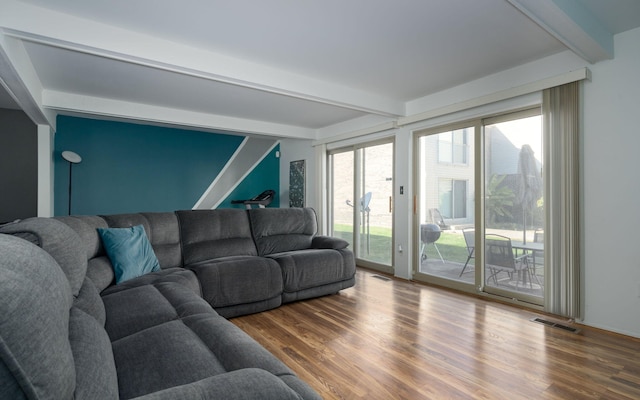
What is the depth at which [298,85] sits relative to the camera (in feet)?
11.8

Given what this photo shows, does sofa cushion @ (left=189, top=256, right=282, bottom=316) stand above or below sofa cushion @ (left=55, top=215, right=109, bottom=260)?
below

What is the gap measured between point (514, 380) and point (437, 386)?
0.50 meters

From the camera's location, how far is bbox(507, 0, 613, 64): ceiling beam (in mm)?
2031

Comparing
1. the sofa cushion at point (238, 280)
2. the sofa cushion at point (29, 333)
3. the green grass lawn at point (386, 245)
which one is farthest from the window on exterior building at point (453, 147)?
the sofa cushion at point (29, 333)

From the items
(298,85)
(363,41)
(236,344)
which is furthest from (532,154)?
(236,344)

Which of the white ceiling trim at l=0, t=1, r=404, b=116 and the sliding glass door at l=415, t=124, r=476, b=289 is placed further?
the sliding glass door at l=415, t=124, r=476, b=289

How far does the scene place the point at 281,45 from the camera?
290 cm

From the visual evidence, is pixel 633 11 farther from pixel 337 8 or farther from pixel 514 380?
pixel 514 380

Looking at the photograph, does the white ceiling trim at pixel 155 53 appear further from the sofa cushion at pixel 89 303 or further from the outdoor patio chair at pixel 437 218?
the sofa cushion at pixel 89 303

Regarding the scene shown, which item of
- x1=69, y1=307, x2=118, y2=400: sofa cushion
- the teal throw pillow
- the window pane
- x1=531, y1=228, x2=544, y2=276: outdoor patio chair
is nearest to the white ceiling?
the window pane

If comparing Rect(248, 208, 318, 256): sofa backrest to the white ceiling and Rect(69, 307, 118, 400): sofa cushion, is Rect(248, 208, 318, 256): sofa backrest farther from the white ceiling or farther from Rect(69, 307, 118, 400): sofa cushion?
Rect(69, 307, 118, 400): sofa cushion

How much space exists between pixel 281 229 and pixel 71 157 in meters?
3.32

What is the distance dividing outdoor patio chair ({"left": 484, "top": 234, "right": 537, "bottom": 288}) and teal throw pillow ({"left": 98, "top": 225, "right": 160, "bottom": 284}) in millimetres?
3531

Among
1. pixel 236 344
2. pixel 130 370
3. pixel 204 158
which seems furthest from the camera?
pixel 204 158
